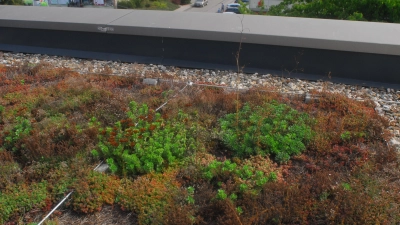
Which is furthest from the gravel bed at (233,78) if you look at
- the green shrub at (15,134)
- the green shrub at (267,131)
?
the green shrub at (15,134)

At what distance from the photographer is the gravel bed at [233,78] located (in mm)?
6823

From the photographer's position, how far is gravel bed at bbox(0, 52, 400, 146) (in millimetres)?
6823

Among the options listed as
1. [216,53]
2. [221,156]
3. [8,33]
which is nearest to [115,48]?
[216,53]

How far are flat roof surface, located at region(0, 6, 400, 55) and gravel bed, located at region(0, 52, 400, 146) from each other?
0.69m

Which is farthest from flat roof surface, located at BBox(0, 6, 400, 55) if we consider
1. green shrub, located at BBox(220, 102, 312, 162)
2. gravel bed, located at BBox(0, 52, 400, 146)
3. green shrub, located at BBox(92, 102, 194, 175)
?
green shrub, located at BBox(92, 102, 194, 175)

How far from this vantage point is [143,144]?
4891mm

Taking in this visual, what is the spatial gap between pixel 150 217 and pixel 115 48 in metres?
6.05

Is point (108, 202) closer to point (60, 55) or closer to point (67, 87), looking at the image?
point (67, 87)

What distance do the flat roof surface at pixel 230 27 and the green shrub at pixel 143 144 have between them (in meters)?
3.38

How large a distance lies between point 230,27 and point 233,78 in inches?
48.8

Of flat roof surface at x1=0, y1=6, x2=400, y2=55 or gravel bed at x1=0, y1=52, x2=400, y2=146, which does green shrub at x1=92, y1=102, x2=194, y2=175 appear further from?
flat roof surface at x1=0, y1=6, x2=400, y2=55

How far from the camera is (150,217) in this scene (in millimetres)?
3943

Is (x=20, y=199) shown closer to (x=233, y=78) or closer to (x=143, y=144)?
(x=143, y=144)

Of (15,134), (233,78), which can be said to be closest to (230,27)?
(233,78)
